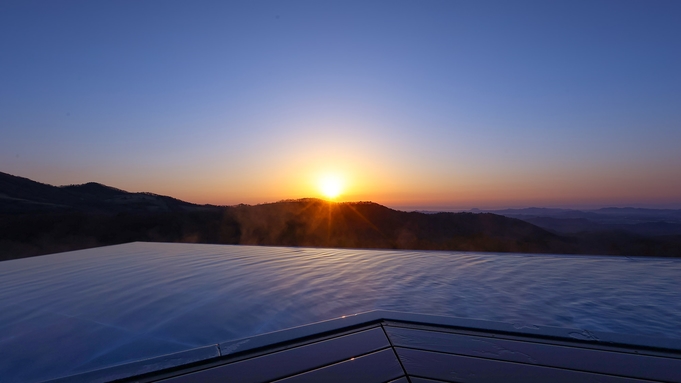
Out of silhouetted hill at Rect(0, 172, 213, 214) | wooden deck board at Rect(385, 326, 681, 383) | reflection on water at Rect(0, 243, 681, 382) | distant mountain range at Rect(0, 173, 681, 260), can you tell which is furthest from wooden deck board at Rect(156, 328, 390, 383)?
silhouetted hill at Rect(0, 172, 213, 214)

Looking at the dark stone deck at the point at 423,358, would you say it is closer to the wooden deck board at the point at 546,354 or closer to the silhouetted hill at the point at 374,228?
the wooden deck board at the point at 546,354

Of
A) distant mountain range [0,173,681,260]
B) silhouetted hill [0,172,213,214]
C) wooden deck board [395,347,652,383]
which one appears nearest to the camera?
wooden deck board [395,347,652,383]

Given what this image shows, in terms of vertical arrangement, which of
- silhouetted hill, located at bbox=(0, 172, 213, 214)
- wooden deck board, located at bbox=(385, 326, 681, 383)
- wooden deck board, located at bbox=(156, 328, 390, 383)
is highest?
silhouetted hill, located at bbox=(0, 172, 213, 214)

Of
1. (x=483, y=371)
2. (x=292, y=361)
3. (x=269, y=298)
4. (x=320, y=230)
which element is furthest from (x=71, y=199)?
(x=483, y=371)

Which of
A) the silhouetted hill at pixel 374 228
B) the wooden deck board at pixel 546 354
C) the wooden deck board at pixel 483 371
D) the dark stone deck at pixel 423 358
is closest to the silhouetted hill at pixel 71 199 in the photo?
the silhouetted hill at pixel 374 228

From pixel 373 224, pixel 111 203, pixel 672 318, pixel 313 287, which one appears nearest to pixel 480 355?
pixel 672 318

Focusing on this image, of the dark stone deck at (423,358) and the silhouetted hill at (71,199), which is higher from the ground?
the silhouetted hill at (71,199)

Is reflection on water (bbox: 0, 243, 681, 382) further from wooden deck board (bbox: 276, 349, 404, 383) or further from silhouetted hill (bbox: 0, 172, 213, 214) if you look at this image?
silhouetted hill (bbox: 0, 172, 213, 214)
